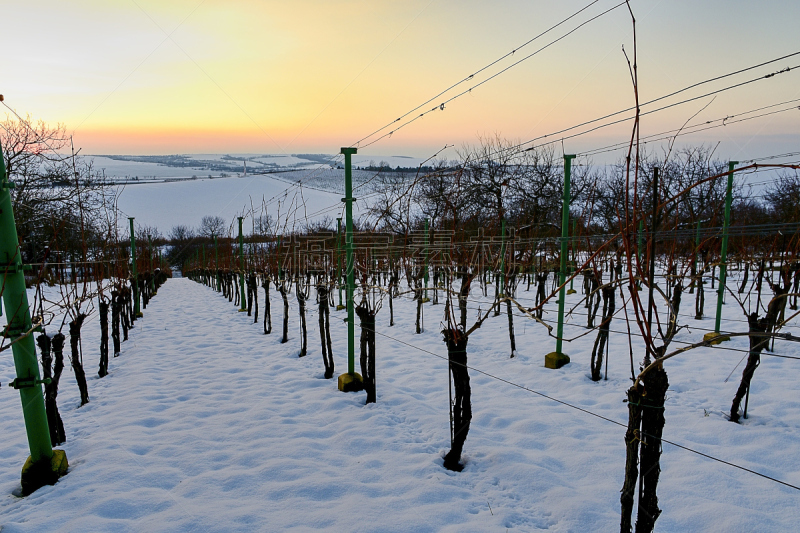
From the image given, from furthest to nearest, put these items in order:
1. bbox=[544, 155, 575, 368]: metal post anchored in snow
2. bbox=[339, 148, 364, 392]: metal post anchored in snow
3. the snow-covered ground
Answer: bbox=[544, 155, 575, 368]: metal post anchored in snow < bbox=[339, 148, 364, 392]: metal post anchored in snow < the snow-covered ground

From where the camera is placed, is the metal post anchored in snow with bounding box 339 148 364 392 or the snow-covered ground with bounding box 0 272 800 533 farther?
the metal post anchored in snow with bounding box 339 148 364 392

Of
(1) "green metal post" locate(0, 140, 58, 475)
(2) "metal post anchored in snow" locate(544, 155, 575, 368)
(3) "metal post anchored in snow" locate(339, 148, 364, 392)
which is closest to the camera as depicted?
(1) "green metal post" locate(0, 140, 58, 475)

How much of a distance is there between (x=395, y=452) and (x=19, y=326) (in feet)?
7.75

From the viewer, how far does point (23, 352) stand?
2.41 m

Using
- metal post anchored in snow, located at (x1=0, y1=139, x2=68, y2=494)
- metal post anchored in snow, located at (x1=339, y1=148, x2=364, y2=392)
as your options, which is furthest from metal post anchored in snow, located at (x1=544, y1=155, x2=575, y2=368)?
metal post anchored in snow, located at (x1=0, y1=139, x2=68, y2=494)

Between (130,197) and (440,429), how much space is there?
Result: 7595 centimetres

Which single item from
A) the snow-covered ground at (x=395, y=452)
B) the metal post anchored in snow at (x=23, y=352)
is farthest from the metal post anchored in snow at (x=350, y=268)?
the metal post anchored in snow at (x=23, y=352)

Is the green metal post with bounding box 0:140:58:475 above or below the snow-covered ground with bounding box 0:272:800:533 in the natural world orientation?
above

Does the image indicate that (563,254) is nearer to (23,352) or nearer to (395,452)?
(395,452)

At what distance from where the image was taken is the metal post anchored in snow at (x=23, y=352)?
2352mm

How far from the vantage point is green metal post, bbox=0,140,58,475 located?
2.35m

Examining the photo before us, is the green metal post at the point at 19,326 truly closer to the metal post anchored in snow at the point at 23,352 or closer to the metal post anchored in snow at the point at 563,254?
the metal post anchored in snow at the point at 23,352

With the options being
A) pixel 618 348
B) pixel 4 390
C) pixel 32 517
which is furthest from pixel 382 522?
pixel 4 390

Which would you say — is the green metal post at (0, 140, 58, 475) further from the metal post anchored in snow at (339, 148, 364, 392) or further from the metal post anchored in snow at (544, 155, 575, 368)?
the metal post anchored in snow at (544, 155, 575, 368)
